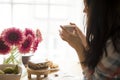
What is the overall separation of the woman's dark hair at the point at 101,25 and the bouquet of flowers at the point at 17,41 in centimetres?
36

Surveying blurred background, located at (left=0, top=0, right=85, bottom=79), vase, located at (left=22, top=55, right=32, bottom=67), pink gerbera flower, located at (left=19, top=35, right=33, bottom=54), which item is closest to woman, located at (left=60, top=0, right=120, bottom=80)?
pink gerbera flower, located at (left=19, top=35, right=33, bottom=54)

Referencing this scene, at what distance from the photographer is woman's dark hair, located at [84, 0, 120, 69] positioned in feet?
2.81

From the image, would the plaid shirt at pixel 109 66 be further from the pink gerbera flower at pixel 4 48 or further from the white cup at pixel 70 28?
the pink gerbera flower at pixel 4 48

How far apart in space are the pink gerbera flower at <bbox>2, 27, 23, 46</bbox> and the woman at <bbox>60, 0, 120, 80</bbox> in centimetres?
37

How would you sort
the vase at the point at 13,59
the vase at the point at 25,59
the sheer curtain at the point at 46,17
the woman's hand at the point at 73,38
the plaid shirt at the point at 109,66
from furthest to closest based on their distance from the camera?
the sheer curtain at the point at 46,17
the vase at the point at 25,59
the vase at the point at 13,59
the woman's hand at the point at 73,38
the plaid shirt at the point at 109,66

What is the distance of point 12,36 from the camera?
1.19m

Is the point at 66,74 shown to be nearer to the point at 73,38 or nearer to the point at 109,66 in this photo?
the point at 73,38

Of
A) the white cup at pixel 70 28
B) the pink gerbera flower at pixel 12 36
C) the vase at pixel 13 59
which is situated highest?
the white cup at pixel 70 28

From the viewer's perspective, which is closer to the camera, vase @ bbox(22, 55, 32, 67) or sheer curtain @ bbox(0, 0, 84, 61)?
vase @ bbox(22, 55, 32, 67)

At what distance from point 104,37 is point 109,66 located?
0.10 meters

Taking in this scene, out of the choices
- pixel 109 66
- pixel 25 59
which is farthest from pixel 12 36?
pixel 109 66

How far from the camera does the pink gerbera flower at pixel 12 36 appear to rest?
1.19 meters

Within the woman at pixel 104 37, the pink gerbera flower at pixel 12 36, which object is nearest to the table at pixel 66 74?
the pink gerbera flower at pixel 12 36

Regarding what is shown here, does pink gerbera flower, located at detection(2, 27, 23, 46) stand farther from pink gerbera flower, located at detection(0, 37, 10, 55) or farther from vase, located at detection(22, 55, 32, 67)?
vase, located at detection(22, 55, 32, 67)
